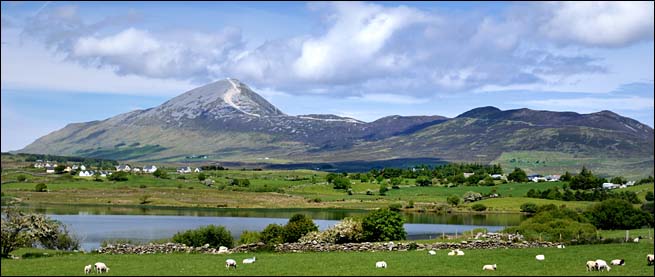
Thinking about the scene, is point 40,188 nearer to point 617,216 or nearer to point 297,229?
point 297,229

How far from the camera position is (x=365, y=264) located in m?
36.1

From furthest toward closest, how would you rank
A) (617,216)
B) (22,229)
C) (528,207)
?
(528,207)
(617,216)
(22,229)

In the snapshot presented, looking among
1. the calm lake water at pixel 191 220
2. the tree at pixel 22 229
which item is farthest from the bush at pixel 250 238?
the tree at pixel 22 229

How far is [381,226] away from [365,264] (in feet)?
99.2

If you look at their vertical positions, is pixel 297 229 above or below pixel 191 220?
above

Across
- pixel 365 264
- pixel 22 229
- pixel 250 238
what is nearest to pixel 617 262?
pixel 365 264

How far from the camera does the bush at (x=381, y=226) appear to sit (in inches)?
2598

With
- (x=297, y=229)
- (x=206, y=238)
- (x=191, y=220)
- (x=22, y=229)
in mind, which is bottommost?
(x=191, y=220)

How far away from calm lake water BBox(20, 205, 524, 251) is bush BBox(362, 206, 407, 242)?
594 inches

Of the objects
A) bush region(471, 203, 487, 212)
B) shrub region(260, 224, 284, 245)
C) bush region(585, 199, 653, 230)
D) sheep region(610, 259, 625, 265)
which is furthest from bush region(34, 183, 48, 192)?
sheep region(610, 259, 625, 265)

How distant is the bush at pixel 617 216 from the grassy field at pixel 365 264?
1839 inches

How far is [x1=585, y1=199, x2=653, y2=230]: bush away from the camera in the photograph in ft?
290

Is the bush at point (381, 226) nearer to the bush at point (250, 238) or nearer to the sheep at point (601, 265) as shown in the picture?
the bush at point (250, 238)

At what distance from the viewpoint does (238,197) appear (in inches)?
6585
